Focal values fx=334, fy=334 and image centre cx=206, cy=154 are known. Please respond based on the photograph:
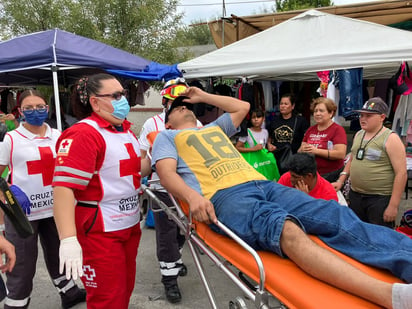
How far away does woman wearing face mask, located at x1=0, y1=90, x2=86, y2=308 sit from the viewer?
8.13ft

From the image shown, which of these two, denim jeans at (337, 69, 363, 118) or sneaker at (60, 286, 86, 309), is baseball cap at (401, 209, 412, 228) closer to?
denim jeans at (337, 69, 363, 118)

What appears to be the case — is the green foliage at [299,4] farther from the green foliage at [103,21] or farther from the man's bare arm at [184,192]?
the man's bare arm at [184,192]

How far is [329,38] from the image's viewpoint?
4438mm

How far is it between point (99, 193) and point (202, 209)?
0.61 metres

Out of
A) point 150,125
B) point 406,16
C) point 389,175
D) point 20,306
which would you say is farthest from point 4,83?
point 406,16

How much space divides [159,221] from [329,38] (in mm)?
3268

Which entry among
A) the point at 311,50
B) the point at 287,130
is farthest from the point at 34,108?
the point at 311,50

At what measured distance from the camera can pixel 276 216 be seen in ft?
5.65

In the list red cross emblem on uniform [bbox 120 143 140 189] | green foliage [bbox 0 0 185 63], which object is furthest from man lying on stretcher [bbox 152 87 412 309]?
green foliage [bbox 0 0 185 63]

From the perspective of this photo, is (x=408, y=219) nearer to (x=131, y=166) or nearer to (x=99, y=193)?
(x=131, y=166)

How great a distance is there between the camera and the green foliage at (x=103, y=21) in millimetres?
12094

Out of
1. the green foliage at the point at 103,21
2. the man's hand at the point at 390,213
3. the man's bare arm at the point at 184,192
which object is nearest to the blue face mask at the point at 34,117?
the man's bare arm at the point at 184,192

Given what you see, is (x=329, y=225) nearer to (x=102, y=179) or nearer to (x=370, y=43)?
(x=102, y=179)

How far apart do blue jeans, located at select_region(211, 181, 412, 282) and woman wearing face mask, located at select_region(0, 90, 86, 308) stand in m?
1.42
